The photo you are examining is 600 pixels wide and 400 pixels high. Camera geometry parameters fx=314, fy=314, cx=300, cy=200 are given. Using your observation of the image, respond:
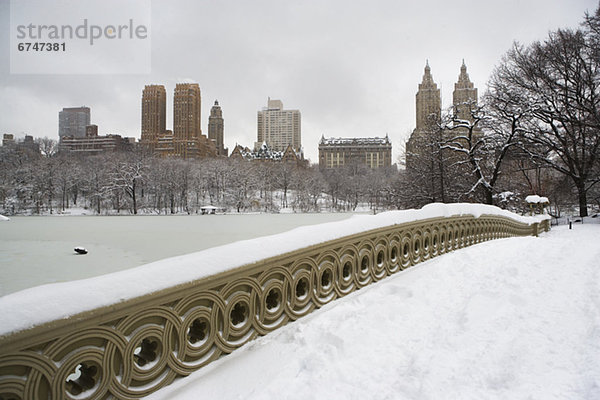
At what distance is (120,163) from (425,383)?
203 ft

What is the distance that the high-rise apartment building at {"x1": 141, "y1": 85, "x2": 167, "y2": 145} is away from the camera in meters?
134

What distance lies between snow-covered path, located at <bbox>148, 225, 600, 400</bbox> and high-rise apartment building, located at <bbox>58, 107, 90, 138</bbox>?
288 feet

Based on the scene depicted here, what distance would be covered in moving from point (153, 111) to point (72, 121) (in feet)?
217

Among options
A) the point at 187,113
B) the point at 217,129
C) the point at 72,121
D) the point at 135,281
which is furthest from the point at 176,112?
the point at 135,281

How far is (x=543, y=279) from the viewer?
4312 mm

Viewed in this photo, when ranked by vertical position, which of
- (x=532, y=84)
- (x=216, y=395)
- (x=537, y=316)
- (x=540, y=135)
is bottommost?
(x=216, y=395)

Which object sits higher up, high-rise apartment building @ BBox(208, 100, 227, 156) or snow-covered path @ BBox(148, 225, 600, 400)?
high-rise apartment building @ BBox(208, 100, 227, 156)

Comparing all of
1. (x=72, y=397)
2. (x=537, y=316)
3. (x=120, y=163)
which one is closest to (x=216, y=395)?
(x=72, y=397)

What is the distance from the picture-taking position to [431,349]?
2.63m

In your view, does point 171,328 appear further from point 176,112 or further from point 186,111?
point 176,112

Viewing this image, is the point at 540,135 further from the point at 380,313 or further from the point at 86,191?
the point at 86,191

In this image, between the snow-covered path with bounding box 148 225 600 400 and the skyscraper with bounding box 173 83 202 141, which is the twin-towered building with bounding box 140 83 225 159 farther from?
the snow-covered path with bounding box 148 225 600 400

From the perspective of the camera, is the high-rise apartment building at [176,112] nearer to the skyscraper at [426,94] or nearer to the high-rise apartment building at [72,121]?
the high-rise apartment building at [72,121]

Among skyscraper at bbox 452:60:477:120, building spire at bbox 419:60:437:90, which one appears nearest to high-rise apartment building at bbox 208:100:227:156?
building spire at bbox 419:60:437:90
